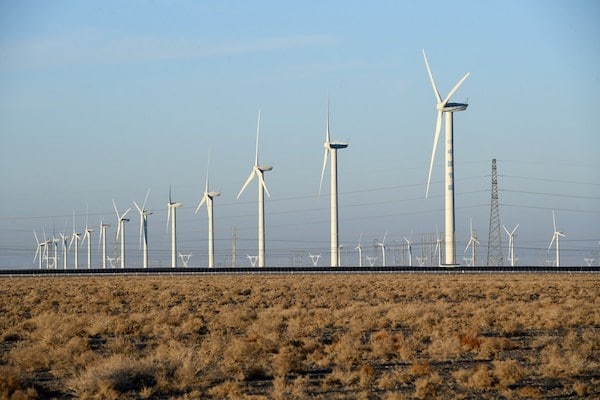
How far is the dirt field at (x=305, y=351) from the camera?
19812mm

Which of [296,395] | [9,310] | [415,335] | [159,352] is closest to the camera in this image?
[296,395]

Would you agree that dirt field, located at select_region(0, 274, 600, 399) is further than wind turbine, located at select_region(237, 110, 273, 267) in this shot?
No

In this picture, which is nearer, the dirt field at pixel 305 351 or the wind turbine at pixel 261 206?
the dirt field at pixel 305 351

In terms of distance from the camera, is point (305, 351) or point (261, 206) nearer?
point (305, 351)

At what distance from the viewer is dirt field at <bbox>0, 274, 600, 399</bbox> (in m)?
19.8

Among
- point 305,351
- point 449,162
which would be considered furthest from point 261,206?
point 305,351

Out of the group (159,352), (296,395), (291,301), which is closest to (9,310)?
(291,301)

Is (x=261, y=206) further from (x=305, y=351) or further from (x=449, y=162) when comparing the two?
(x=305, y=351)

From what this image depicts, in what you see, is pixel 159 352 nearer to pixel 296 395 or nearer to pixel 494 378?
pixel 296 395

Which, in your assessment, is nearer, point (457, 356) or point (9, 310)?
point (457, 356)

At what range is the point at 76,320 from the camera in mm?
35469

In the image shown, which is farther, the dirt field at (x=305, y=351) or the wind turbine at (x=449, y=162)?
the wind turbine at (x=449, y=162)

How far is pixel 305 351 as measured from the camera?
2608 cm

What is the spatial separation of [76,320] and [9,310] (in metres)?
10.0
